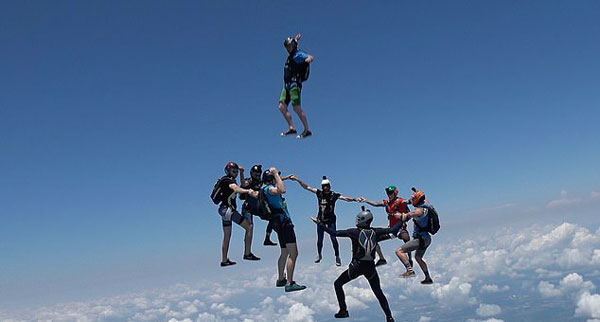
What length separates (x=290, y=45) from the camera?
53.2ft

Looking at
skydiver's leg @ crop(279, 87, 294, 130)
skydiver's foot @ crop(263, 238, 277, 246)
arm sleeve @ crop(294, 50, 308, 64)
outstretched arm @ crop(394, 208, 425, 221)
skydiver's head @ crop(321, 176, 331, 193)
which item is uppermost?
arm sleeve @ crop(294, 50, 308, 64)

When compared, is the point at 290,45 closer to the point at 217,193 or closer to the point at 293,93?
the point at 293,93

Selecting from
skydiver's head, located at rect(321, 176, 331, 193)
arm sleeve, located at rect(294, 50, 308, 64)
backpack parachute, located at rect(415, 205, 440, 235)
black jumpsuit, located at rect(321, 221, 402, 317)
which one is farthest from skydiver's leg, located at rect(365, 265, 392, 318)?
arm sleeve, located at rect(294, 50, 308, 64)

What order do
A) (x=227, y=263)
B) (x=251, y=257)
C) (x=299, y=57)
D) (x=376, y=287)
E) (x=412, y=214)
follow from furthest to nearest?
1. (x=227, y=263)
2. (x=251, y=257)
3. (x=412, y=214)
4. (x=299, y=57)
5. (x=376, y=287)

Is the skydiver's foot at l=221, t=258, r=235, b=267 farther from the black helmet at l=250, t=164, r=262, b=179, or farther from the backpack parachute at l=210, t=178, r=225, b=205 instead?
the black helmet at l=250, t=164, r=262, b=179

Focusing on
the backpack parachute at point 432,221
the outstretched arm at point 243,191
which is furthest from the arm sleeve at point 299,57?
the backpack parachute at point 432,221

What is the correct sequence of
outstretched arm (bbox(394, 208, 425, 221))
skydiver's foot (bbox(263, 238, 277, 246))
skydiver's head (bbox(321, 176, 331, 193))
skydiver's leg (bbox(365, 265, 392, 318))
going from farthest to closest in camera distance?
skydiver's head (bbox(321, 176, 331, 193)) → skydiver's foot (bbox(263, 238, 277, 246)) → outstretched arm (bbox(394, 208, 425, 221)) → skydiver's leg (bbox(365, 265, 392, 318))

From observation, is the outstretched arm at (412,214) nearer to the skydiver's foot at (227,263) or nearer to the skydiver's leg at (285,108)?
the skydiver's leg at (285,108)

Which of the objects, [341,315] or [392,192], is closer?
[341,315]

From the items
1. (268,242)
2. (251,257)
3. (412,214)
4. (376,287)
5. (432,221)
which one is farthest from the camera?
(268,242)

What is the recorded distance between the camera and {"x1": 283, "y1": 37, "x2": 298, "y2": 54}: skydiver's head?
16.2 m

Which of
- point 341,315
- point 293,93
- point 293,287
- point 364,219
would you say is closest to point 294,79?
point 293,93

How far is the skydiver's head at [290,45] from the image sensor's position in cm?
1616

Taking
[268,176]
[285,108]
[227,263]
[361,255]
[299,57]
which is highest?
[299,57]
